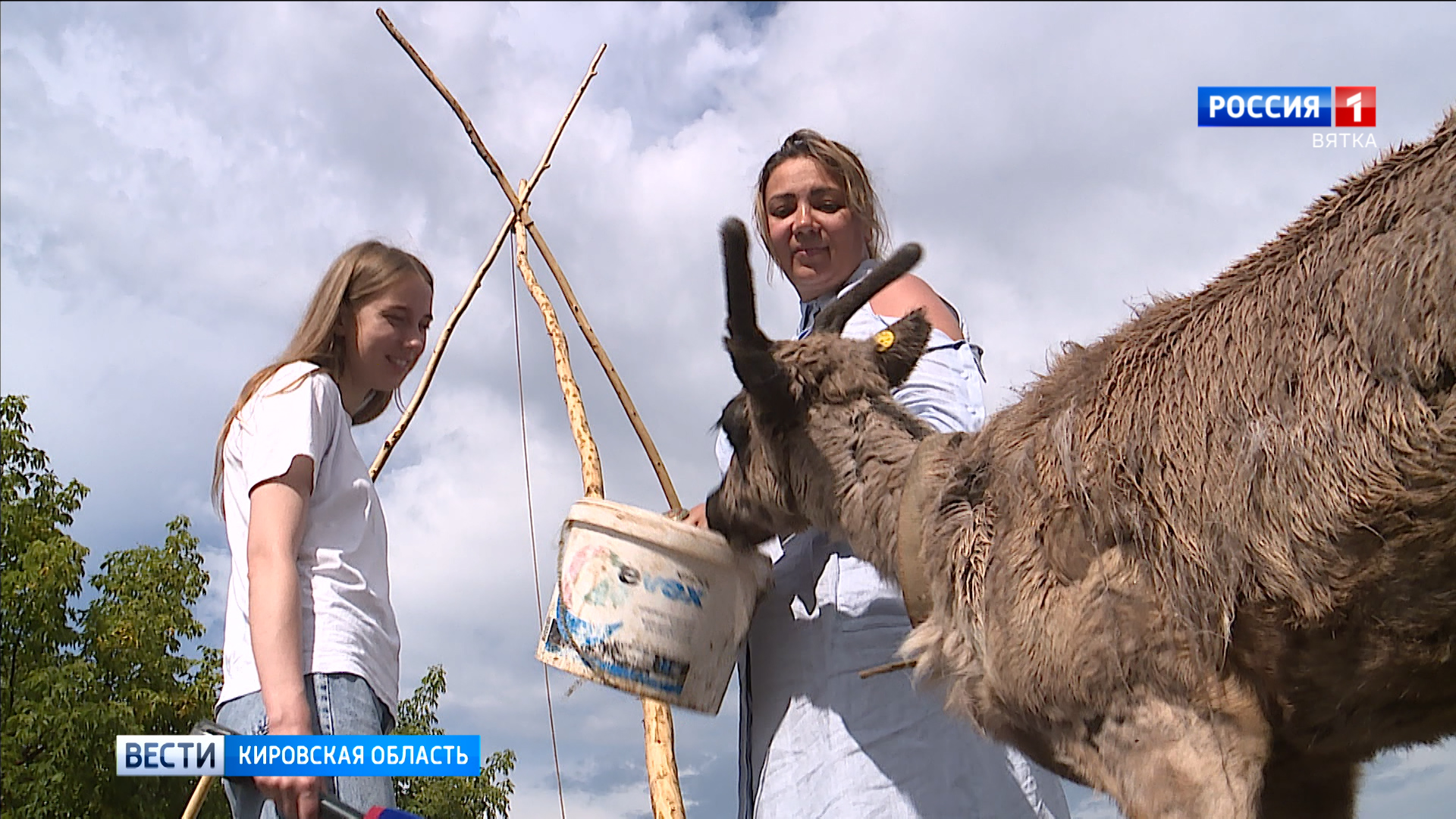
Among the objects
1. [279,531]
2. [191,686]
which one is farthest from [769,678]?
[191,686]

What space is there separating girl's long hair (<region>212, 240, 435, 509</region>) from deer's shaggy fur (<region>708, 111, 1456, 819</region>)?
187cm

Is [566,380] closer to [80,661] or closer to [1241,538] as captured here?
[1241,538]

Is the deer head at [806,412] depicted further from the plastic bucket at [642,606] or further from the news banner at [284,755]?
the news banner at [284,755]

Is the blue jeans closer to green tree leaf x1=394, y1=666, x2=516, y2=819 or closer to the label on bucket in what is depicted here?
the label on bucket

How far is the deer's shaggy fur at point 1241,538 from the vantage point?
7.84 ft

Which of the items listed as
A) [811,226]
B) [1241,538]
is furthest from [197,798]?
[1241,538]

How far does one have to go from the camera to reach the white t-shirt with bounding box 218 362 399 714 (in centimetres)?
273

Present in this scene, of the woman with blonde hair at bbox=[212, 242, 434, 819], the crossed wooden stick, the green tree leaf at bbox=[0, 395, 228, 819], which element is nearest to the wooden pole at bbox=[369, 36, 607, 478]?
the crossed wooden stick

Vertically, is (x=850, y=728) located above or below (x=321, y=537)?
below

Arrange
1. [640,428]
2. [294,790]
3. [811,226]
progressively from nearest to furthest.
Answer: [294,790] → [811,226] → [640,428]

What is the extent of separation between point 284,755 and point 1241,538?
235cm

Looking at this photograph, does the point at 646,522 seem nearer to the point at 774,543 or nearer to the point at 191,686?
the point at 774,543

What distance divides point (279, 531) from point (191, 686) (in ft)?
55.6

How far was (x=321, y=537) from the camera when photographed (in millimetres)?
2863
